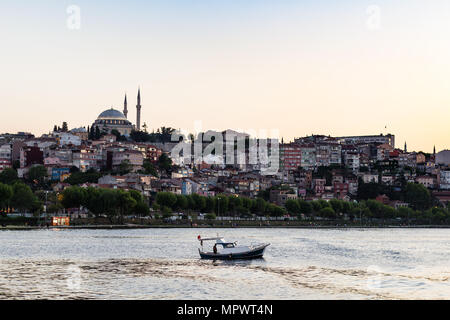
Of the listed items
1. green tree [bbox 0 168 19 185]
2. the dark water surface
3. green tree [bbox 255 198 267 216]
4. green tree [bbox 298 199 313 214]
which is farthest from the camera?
green tree [bbox 298 199 313 214]

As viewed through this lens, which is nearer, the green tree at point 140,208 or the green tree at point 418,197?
the green tree at point 140,208

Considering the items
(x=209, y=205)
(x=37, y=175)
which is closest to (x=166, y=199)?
(x=209, y=205)

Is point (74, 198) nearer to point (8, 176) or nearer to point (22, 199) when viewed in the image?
point (22, 199)

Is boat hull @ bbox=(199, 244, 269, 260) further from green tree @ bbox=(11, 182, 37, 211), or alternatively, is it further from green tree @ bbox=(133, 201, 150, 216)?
green tree @ bbox=(11, 182, 37, 211)

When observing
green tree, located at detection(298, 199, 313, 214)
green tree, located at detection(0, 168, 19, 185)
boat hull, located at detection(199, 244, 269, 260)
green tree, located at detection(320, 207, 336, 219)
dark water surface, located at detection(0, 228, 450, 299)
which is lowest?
dark water surface, located at detection(0, 228, 450, 299)

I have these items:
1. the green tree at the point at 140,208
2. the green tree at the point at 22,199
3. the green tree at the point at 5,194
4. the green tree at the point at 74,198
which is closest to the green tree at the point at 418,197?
the green tree at the point at 140,208

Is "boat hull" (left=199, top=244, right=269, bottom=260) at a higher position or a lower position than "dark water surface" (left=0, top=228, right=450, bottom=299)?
higher

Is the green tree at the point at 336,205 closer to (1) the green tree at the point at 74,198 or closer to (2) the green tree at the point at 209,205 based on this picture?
(2) the green tree at the point at 209,205

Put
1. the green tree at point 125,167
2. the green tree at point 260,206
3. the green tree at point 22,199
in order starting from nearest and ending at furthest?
1. the green tree at point 22,199
2. the green tree at point 260,206
3. the green tree at point 125,167

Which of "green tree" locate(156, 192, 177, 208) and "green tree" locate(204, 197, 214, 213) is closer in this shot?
"green tree" locate(156, 192, 177, 208)

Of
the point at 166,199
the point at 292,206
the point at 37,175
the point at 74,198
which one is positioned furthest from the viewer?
the point at 37,175

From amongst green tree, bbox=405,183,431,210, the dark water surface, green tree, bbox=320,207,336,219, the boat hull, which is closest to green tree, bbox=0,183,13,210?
the dark water surface
